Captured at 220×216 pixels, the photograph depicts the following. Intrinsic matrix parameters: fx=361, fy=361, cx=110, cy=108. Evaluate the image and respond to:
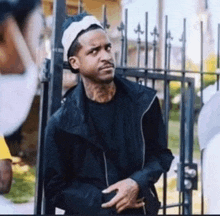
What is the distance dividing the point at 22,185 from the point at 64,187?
0.29 metres

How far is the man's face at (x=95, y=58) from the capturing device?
6.30 feet

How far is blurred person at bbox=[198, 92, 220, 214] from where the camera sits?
210 cm

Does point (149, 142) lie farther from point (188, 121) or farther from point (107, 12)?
point (107, 12)

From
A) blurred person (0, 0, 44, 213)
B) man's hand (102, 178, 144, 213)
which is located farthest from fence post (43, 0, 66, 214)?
man's hand (102, 178, 144, 213)

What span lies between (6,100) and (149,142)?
820mm

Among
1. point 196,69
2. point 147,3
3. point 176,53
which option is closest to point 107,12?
point 147,3

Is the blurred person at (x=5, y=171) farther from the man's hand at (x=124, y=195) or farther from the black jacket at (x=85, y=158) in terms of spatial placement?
the man's hand at (x=124, y=195)

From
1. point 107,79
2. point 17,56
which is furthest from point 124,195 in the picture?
point 17,56

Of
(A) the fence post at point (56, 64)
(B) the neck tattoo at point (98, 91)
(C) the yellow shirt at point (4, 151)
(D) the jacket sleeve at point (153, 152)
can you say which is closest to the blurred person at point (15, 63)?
(C) the yellow shirt at point (4, 151)

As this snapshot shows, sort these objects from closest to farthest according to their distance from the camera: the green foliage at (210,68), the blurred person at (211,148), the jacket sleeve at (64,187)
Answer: the jacket sleeve at (64,187), the blurred person at (211,148), the green foliage at (210,68)

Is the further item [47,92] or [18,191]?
[47,92]

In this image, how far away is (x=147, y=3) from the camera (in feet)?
7.50

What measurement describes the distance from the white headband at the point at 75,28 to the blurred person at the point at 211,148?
94 centimetres

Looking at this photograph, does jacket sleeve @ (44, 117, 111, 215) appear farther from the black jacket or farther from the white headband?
the white headband
